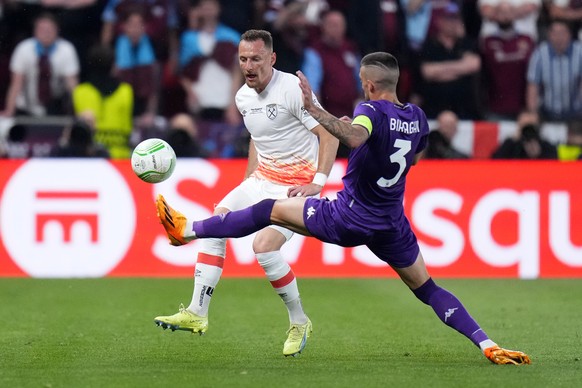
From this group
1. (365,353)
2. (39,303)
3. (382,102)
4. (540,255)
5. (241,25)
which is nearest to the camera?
(382,102)

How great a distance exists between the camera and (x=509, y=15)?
16.9m

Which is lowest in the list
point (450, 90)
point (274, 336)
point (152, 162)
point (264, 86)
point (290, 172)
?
point (274, 336)

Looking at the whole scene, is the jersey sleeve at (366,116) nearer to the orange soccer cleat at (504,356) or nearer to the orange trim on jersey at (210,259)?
the orange soccer cleat at (504,356)

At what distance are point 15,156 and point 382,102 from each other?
8545mm

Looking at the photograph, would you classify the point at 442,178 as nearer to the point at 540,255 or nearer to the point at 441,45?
the point at 540,255

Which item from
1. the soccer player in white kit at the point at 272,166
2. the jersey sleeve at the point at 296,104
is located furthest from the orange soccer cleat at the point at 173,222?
the jersey sleeve at the point at 296,104

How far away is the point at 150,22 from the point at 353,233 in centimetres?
929

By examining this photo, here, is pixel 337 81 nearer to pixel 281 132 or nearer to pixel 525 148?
pixel 525 148

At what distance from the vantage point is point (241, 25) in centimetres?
1662

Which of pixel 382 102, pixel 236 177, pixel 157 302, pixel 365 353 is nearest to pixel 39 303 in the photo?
pixel 157 302

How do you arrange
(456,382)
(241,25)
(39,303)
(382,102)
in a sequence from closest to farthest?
(456,382) < (382,102) < (39,303) < (241,25)

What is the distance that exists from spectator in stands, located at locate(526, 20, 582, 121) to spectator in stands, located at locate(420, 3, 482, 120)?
2.64 ft

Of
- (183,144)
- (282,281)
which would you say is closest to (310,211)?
(282,281)

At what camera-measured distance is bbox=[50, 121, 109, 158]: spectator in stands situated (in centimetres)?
1479
